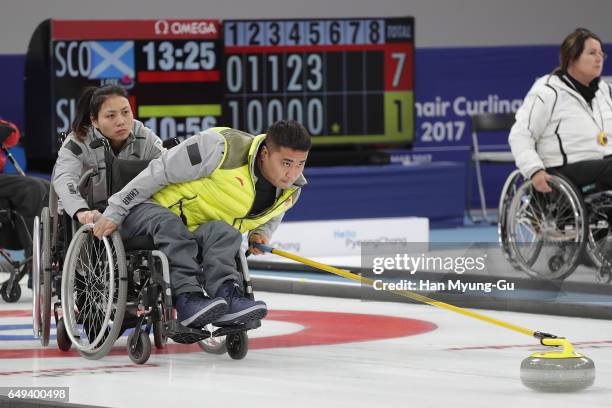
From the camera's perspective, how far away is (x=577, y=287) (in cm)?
734

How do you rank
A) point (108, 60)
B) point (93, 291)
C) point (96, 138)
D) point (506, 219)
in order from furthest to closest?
point (108, 60) < point (506, 219) < point (96, 138) < point (93, 291)

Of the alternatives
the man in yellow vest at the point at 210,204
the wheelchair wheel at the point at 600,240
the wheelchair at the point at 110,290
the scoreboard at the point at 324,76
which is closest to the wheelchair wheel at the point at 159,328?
the wheelchair at the point at 110,290

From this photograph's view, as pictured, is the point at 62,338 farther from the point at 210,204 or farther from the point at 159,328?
the point at 210,204

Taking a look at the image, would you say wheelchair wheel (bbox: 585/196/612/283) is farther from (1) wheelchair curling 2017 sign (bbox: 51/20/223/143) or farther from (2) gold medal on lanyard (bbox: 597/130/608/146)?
(1) wheelchair curling 2017 sign (bbox: 51/20/223/143)

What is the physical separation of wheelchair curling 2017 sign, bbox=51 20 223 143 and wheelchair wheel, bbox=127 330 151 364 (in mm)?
5598

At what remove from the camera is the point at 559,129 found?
759 cm

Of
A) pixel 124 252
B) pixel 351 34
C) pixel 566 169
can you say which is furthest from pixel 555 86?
pixel 351 34

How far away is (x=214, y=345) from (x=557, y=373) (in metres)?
1.58

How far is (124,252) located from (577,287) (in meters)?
2.90

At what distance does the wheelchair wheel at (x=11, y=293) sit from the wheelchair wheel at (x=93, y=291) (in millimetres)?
1820

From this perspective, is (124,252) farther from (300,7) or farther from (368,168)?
(300,7)

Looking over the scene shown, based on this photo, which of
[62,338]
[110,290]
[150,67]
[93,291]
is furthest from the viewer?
[150,67]

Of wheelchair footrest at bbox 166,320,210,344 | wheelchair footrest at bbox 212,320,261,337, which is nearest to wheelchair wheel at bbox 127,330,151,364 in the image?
→ wheelchair footrest at bbox 166,320,210,344

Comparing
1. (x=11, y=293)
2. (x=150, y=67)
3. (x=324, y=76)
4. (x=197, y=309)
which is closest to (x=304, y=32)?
(x=324, y=76)
